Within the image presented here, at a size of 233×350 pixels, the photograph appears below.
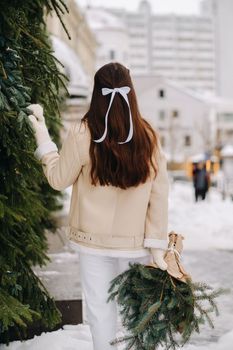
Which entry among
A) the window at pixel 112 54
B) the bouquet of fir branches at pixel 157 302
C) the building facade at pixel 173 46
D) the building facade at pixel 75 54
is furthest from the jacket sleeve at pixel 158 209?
the building facade at pixel 173 46

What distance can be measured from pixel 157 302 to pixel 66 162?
2.90 feet

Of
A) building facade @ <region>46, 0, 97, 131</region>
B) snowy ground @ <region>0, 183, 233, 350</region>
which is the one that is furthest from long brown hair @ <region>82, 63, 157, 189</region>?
building facade @ <region>46, 0, 97, 131</region>

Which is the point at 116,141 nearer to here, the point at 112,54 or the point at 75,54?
the point at 75,54

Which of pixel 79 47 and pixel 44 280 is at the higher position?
pixel 79 47

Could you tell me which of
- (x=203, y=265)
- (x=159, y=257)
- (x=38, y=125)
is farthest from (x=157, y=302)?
(x=203, y=265)

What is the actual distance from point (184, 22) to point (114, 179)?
18379 cm

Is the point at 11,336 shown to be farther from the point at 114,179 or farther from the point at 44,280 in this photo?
the point at 114,179

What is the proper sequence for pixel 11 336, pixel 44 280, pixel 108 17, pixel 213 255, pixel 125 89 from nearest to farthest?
pixel 125 89 → pixel 11 336 → pixel 44 280 → pixel 213 255 → pixel 108 17

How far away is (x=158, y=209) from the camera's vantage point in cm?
343

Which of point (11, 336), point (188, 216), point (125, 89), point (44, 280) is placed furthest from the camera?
point (188, 216)

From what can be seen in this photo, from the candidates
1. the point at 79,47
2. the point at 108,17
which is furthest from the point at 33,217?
the point at 108,17

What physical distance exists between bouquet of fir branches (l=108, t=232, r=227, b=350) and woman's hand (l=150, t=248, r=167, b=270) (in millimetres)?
38

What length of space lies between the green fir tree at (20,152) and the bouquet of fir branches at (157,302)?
594 mm

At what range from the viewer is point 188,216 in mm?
16344
